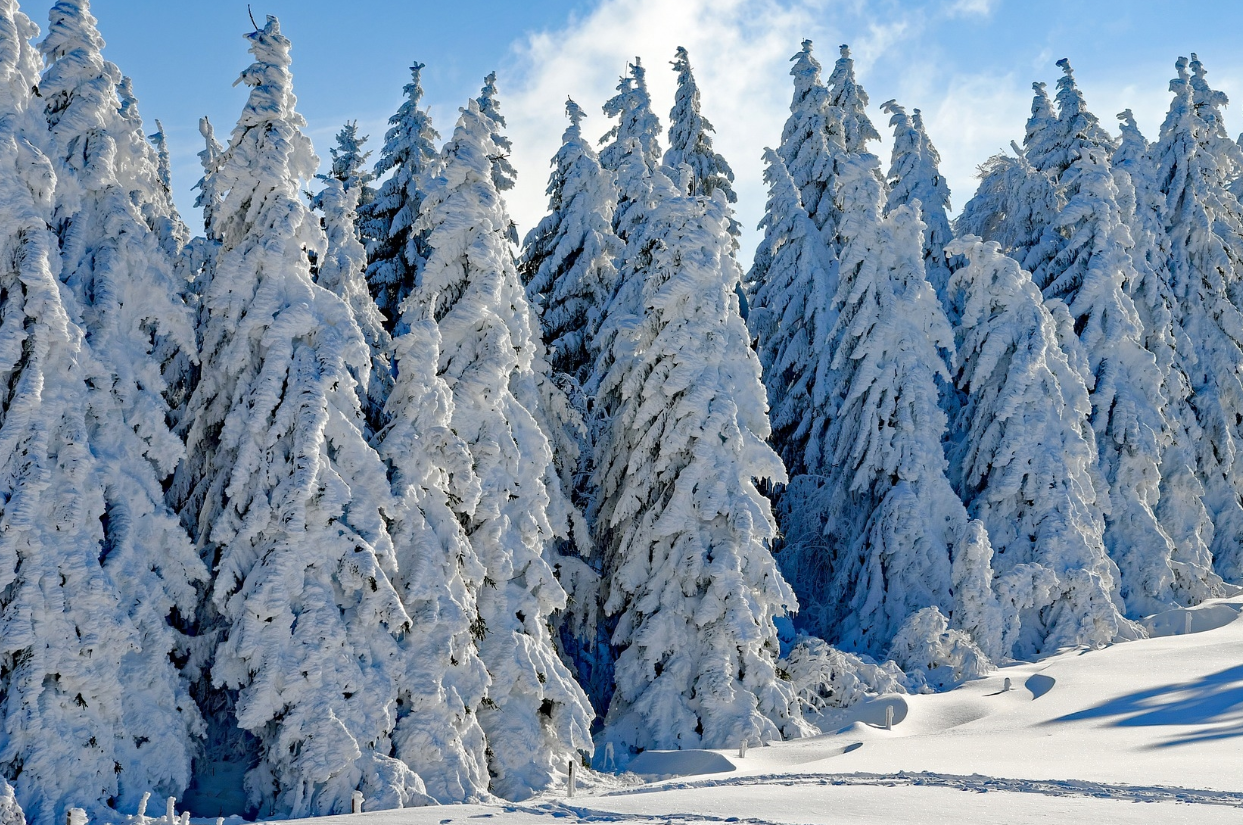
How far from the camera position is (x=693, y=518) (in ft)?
75.9

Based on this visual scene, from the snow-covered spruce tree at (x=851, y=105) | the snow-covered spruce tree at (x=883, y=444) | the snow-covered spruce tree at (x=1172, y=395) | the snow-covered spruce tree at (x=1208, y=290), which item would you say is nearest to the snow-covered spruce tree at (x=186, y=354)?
the snow-covered spruce tree at (x=883, y=444)

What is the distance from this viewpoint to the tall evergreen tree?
15594 millimetres

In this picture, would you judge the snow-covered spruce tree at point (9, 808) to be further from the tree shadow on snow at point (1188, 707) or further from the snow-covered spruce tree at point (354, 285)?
the tree shadow on snow at point (1188, 707)

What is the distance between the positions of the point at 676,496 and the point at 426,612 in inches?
255

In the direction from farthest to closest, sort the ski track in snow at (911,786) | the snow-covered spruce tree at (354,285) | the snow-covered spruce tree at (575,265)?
the snow-covered spruce tree at (575,265) → the snow-covered spruce tree at (354,285) → the ski track in snow at (911,786)

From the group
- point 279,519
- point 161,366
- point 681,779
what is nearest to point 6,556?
point 279,519

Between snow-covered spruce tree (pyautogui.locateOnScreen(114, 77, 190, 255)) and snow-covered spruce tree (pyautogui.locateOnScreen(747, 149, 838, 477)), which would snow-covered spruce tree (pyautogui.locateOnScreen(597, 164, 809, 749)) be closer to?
snow-covered spruce tree (pyautogui.locateOnScreen(747, 149, 838, 477))

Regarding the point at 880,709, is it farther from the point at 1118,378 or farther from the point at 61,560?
the point at 61,560

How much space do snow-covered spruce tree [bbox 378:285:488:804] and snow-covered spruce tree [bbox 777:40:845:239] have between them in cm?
1917

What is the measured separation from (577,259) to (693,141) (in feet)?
27.9

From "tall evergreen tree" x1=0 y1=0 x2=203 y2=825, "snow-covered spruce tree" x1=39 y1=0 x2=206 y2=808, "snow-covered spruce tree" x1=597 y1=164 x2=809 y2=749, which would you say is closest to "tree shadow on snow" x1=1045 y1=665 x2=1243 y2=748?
"snow-covered spruce tree" x1=597 y1=164 x2=809 y2=749

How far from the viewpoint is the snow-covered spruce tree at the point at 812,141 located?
35.3 meters

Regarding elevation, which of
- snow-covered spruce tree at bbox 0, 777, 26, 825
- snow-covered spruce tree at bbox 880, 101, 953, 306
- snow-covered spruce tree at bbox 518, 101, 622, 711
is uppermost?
snow-covered spruce tree at bbox 880, 101, 953, 306

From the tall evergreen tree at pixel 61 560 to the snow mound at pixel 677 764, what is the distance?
27.3 ft
